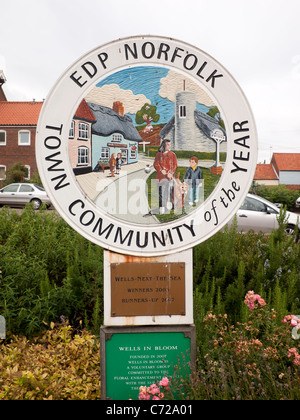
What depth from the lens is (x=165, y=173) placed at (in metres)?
2.57

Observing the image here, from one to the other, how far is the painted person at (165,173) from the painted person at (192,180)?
10 cm

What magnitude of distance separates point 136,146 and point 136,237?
61 centimetres

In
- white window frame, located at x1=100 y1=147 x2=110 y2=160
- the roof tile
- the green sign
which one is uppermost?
the roof tile

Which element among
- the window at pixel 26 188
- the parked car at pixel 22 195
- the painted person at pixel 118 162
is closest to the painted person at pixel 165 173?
the painted person at pixel 118 162

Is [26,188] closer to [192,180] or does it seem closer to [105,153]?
[105,153]

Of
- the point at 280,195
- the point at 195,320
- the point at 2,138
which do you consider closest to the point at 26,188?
the point at 2,138

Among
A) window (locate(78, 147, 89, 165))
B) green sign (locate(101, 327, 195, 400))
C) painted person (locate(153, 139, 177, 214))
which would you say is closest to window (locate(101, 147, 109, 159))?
window (locate(78, 147, 89, 165))

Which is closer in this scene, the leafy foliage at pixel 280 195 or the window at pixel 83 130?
the window at pixel 83 130

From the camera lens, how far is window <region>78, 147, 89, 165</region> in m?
2.47

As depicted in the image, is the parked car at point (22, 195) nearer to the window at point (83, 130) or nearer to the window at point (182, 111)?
the window at point (83, 130)

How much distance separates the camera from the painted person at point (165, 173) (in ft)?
8.35

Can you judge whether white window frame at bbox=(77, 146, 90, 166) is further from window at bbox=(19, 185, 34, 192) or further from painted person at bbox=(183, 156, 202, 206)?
window at bbox=(19, 185, 34, 192)

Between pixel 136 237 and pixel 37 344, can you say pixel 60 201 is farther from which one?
pixel 37 344

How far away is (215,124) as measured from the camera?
101 inches
